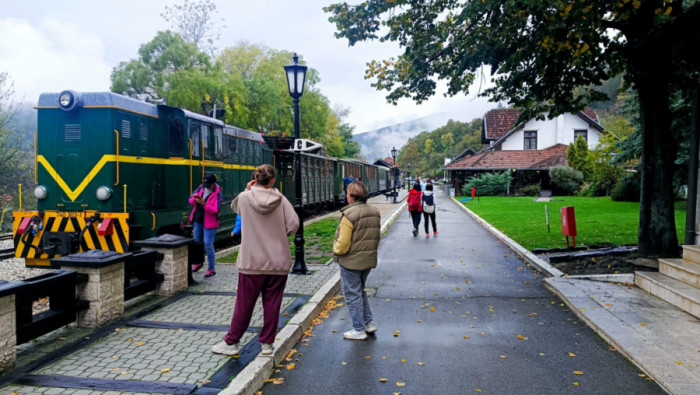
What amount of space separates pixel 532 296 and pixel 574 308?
3.53 ft

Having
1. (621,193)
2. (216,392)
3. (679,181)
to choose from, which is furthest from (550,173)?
(216,392)

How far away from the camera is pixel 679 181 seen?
21.5 meters

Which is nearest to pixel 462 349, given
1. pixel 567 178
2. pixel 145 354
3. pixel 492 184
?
pixel 145 354

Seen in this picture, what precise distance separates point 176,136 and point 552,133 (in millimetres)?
48787

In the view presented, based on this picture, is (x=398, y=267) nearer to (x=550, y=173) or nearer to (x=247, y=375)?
(x=247, y=375)

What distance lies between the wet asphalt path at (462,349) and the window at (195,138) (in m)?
5.18

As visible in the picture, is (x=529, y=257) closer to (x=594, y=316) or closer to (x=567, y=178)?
(x=594, y=316)

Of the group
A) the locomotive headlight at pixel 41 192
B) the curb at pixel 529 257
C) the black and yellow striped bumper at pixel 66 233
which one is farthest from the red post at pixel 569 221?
the locomotive headlight at pixel 41 192

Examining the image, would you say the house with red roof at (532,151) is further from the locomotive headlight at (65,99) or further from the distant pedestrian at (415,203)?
the locomotive headlight at (65,99)

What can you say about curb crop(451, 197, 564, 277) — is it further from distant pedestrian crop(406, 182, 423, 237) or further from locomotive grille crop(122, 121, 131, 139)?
locomotive grille crop(122, 121, 131, 139)

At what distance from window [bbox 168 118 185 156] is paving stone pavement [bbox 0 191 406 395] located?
174 inches

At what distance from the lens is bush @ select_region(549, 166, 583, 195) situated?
42.0 m

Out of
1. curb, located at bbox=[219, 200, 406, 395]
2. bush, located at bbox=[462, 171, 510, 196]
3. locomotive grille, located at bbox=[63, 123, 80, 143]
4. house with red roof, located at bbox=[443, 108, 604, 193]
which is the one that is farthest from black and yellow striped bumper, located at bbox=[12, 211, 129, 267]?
house with red roof, located at bbox=[443, 108, 604, 193]

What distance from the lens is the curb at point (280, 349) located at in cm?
434
